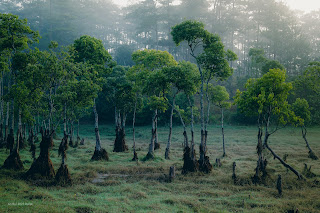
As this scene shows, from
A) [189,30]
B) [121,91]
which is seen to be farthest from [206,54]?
[121,91]

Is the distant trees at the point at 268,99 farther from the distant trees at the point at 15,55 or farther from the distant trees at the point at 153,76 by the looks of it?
the distant trees at the point at 15,55

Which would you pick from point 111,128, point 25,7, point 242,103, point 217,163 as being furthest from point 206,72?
point 25,7

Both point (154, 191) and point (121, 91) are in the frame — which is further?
point (121, 91)

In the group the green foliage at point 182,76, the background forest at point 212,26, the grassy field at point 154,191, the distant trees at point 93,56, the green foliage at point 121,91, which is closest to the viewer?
the grassy field at point 154,191

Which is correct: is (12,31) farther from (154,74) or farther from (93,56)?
(154,74)

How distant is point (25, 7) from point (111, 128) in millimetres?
58496

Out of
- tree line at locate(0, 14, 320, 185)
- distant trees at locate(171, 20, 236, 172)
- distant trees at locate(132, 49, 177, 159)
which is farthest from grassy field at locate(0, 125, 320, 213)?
distant trees at locate(132, 49, 177, 159)

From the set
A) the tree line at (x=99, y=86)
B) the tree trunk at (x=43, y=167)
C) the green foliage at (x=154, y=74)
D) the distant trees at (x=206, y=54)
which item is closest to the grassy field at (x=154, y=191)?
the tree trunk at (x=43, y=167)

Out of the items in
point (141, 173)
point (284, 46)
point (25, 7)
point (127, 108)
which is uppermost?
point (25, 7)

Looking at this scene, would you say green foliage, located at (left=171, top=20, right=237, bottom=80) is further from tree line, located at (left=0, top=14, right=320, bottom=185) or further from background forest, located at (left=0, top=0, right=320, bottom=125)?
background forest, located at (left=0, top=0, right=320, bottom=125)

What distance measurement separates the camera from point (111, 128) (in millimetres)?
61500

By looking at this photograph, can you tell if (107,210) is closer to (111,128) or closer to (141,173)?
(141,173)

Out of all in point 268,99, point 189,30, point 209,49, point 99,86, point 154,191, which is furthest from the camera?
point 99,86

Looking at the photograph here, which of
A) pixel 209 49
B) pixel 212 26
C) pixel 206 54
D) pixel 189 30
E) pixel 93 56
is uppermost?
pixel 212 26
